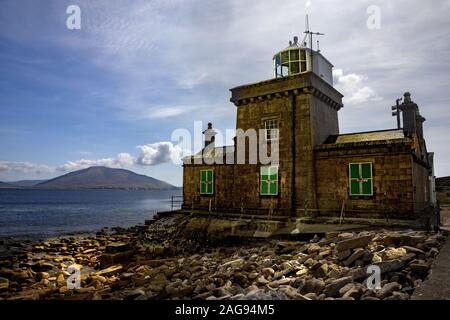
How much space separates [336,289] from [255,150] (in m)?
11.3

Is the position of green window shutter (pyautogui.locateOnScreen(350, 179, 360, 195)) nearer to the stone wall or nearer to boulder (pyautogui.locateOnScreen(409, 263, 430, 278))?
the stone wall

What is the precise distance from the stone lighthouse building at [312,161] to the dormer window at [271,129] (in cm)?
6

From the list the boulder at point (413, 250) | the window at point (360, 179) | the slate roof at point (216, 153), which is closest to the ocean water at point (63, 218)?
the slate roof at point (216, 153)

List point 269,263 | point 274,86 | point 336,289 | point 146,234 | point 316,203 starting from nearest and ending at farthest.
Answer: point 336,289 → point 269,263 → point 316,203 → point 274,86 → point 146,234

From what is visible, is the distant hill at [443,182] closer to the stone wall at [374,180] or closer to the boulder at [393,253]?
the stone wall at [374,180]

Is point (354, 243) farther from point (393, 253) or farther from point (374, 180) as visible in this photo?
point (374, 180)

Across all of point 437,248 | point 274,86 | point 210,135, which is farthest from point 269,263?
point 210,135

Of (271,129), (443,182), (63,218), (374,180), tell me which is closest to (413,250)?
(374,180)

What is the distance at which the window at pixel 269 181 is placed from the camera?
52.0 ft

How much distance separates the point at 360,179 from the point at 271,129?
17.4ft

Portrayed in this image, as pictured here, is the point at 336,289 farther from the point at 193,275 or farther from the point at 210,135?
the point at 210,135

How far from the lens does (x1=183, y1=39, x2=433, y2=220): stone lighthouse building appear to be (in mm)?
13195

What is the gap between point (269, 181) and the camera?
52.6ft
